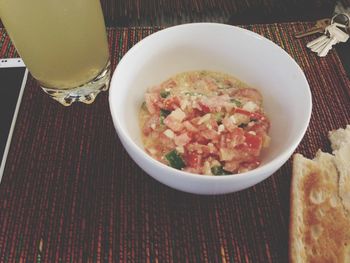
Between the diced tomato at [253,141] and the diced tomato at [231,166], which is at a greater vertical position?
the diced tomato at [253,141]

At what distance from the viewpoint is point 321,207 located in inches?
42.6

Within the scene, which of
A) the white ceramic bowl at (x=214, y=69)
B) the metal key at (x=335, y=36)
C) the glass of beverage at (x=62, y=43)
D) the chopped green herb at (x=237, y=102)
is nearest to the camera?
the white ceramic bowl at (x=214, y=69)

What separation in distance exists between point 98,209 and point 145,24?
1.00 meters

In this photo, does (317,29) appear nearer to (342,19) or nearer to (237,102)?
(342,19)

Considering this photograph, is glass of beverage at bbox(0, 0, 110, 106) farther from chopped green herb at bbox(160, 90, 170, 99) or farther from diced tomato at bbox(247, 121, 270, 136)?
diced tomato at bbox(247, 121, 270, 136)

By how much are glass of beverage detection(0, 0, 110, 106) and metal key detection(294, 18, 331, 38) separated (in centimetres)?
87

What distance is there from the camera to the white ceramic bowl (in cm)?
100

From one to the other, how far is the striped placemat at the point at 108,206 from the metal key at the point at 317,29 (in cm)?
46

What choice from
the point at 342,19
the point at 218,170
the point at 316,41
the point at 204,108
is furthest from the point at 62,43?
the point at 342,19

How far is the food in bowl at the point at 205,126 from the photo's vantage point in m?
1.07

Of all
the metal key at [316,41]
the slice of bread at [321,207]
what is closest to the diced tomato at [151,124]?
the slice of bread at [321,207]

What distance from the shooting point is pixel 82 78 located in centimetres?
134

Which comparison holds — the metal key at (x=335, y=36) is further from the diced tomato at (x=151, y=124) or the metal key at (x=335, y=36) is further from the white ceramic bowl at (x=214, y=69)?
the diced tomato at (x=151, y=124)

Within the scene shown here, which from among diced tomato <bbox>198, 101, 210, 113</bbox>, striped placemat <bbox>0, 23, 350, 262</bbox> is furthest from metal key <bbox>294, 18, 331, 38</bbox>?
diced tomato <bbox>198, 101, 210, 113</bbox>
